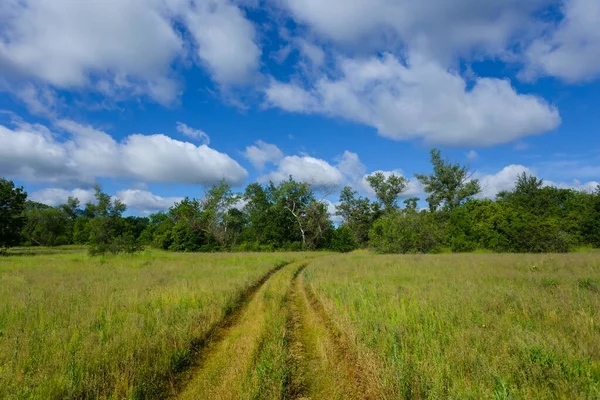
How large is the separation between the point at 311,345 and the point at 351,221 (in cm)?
6444

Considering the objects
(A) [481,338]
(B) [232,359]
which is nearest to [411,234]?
(A) [481,338]

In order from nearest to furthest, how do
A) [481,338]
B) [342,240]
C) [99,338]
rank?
[481,338] < [99,338] < [342,240]

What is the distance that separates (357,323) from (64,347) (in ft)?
20.0

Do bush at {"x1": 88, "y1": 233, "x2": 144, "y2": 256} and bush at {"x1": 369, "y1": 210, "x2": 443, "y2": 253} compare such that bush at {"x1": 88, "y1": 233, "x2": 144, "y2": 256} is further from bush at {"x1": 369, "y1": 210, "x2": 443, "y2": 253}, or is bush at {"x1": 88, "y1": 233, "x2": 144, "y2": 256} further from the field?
bush at {"x1": 369, "y1": 210, "x2": 443, "y2": 253}

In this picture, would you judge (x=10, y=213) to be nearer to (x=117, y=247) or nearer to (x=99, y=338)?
(x=117, y=247)

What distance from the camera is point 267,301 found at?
1023 centimetres

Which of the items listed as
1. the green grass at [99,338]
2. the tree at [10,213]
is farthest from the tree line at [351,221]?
the green grass at [99,338]

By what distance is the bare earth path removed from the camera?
14.8 feet

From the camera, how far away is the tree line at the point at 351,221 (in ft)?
121

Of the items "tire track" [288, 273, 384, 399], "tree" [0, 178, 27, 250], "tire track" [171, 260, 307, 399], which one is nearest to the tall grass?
"tire track" [288, 273, 384, 399]

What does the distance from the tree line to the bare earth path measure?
2950 cm

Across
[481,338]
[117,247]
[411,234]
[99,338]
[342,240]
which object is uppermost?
[411,234]

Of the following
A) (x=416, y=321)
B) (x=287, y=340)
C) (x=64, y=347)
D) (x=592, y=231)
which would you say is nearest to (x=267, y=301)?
(x=287, y=340)

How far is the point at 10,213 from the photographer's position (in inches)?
1480
